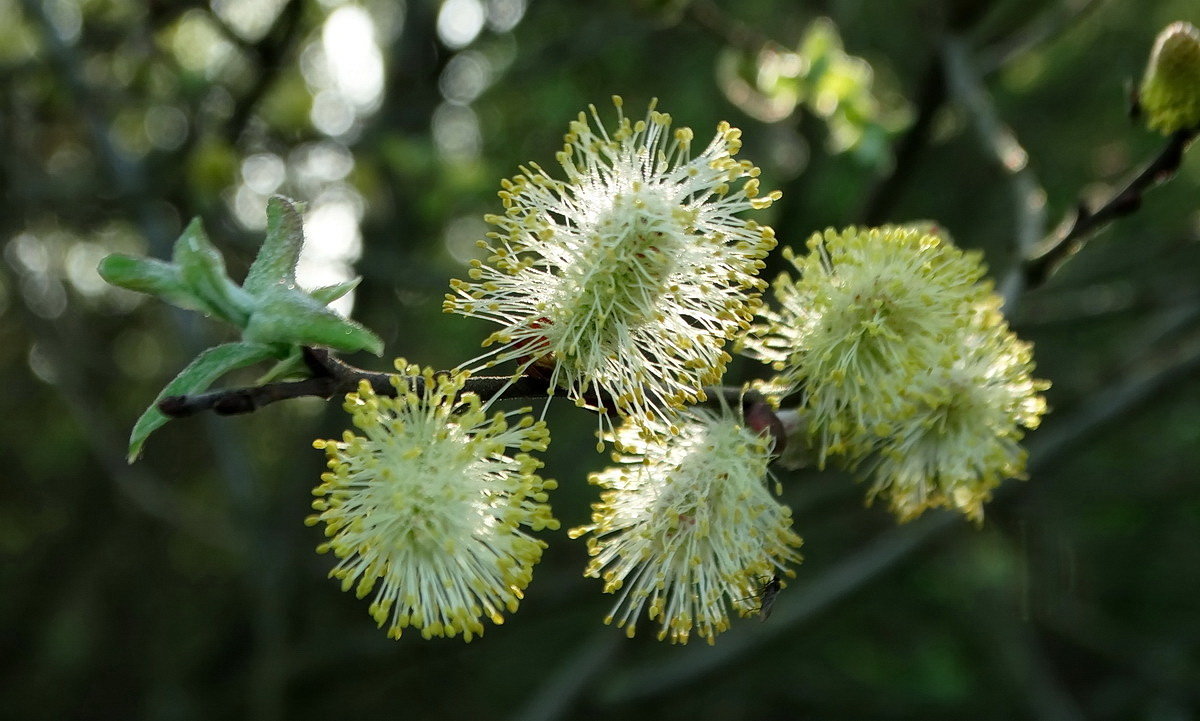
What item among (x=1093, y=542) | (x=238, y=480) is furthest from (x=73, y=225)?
(x=1093, y=542)

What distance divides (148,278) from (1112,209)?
130 cm

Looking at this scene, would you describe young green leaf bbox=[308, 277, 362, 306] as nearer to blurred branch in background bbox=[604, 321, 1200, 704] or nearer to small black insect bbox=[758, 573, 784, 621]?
small black insect bbox=[758, 573, 784, 621]

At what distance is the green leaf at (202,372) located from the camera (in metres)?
1.20

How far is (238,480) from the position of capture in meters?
3.93

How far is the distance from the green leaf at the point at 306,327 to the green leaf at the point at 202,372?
3 cm

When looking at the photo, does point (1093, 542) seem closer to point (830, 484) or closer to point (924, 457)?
point (830, 484)

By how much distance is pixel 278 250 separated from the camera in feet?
4.12

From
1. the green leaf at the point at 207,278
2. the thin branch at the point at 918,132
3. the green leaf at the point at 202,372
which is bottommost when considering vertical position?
the green leaf at the point at 202,372

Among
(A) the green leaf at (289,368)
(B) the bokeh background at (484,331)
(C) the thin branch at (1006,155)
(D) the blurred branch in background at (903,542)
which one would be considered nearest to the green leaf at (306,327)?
(A) the green leaf at (289,368)

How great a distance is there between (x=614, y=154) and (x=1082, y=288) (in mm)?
2812

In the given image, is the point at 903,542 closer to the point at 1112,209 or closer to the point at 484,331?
the point at 1112,209

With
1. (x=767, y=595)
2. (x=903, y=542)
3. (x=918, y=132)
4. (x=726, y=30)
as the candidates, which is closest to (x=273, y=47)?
(x=726, y=30)

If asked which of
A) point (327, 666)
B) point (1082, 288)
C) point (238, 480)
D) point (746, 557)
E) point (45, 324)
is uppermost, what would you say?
point (45, 324)

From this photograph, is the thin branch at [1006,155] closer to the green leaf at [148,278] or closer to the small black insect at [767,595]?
the small black insect at [767,595]
